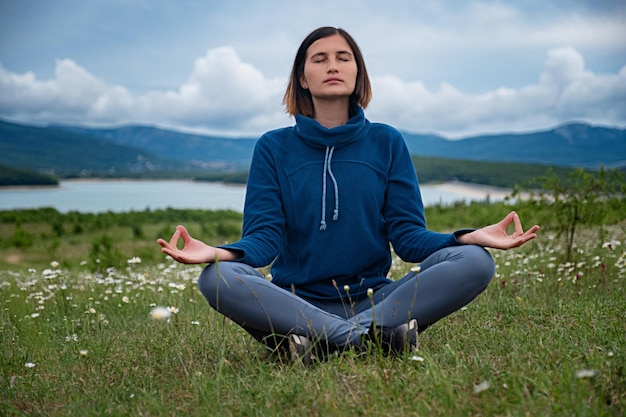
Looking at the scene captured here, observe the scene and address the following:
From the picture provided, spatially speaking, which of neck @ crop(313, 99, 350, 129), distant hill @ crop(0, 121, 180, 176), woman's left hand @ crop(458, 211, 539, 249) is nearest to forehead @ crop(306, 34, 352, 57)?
neck @ crop(313, 99, 350, 129)

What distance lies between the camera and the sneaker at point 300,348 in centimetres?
305

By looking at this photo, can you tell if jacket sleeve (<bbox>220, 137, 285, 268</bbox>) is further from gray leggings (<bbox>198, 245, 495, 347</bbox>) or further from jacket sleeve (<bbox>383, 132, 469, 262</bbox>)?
jacket sleeve (<bbox>383, 132, 469, 262</bbox>)

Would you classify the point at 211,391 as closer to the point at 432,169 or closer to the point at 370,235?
the point at 370,235

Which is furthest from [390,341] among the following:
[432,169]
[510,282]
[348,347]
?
[432,169]

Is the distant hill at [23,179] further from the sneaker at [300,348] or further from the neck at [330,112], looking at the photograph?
the sneaker at [300,348]

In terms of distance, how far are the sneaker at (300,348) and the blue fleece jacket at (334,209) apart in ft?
1.70

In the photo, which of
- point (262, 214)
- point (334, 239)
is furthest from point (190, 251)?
point (334, 239)

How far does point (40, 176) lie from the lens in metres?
88.8

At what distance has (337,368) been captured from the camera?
2924 mm

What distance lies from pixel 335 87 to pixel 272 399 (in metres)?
1.92

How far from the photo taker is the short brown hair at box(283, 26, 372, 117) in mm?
3861

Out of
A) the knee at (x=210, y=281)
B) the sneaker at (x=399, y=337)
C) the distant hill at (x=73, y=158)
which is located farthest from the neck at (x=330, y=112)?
the distant hill at (x=73, y=158)

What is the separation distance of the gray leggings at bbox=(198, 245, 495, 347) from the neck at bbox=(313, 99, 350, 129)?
1.16m

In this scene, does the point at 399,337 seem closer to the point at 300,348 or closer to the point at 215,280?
the point at 300,348
